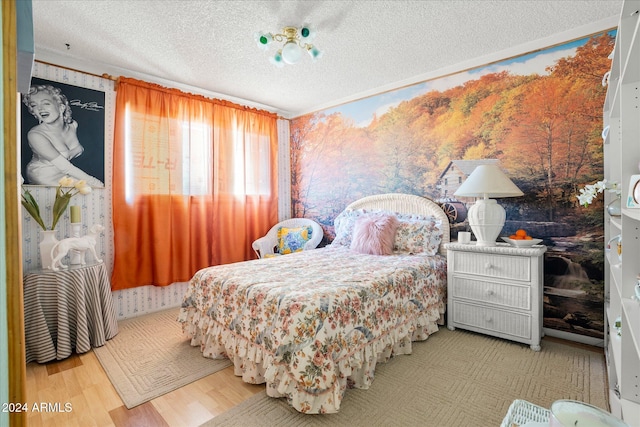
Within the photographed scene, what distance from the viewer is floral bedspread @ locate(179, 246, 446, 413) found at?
67.9 inches

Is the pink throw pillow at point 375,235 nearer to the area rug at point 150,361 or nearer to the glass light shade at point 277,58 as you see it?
the area rug at point 150,361

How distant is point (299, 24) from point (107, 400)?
2849mm

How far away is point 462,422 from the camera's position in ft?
5.44

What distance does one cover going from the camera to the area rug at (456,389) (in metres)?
1.70

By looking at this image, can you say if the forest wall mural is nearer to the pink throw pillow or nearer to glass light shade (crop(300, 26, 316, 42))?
the pink throw pillow

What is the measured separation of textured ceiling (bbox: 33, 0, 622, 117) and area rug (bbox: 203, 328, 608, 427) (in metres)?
2.53

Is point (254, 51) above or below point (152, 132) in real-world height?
above

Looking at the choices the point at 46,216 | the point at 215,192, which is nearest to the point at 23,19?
the point at 46,216

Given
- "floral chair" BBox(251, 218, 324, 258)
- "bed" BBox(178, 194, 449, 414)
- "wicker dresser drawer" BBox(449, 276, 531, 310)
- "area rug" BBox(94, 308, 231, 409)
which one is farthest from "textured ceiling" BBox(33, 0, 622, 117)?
Answer: "area rug" BBox(94, 308, 231, 409)

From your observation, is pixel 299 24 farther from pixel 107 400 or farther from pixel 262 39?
pixel 107 400

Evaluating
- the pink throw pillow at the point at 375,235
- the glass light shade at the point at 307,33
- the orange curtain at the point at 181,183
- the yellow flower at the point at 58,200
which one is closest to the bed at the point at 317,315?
the pink throw pillow at the point at 375,235

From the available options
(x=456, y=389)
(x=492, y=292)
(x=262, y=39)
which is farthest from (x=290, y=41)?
(x=456, y=389)

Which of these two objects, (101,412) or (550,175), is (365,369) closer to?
(101,412)

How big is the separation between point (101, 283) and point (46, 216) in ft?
2.71
